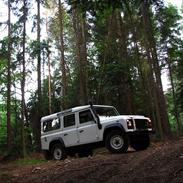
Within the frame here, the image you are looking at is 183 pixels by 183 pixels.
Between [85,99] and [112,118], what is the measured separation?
10769 mm

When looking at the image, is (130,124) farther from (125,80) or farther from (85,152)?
(125,80)

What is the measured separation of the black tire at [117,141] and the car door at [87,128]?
625 mm

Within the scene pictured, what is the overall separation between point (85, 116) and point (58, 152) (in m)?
2.22

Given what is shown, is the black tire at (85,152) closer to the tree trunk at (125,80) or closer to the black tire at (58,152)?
the black tire at (58,152)

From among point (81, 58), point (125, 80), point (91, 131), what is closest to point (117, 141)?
point (91, 131)

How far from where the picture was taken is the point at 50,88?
34.3m

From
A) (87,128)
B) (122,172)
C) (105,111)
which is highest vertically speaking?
(105,111)

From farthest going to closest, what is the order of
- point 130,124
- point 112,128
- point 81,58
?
point 81,58 < point 112,128 < point 130,124

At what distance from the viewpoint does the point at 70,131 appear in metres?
14.2

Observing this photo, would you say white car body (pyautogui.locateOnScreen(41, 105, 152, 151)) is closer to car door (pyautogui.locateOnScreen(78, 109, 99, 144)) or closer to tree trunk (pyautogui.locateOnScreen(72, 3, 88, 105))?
car door (pyautogui.locateOnScreen(78, 109, 99, 144))

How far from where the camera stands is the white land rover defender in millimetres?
12586

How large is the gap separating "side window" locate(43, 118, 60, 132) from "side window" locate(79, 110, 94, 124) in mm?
1434

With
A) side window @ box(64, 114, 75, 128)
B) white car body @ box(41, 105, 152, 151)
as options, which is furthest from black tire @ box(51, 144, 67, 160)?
Answer: side window @ box(64, 114, 75, 128)

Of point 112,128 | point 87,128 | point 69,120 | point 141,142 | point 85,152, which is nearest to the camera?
point 112,128
